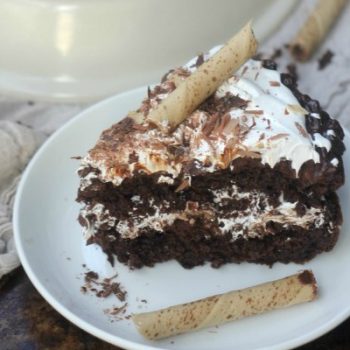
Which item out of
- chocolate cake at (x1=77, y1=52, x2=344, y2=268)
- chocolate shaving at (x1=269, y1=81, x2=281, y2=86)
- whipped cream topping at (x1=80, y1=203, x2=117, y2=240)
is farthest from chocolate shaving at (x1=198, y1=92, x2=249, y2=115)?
whipped cream topping at (x1=80, y1=203, x2=117, y2=240)

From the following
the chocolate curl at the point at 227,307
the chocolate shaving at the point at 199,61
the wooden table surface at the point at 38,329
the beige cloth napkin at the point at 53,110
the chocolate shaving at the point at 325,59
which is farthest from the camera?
the chocolate shaving at the point at 325,59

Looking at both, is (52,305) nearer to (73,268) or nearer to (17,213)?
(73,268)

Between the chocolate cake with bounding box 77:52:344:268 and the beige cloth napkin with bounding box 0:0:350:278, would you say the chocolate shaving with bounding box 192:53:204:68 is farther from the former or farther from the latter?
the beige cloth napkin with bounding box 0:0:350:278

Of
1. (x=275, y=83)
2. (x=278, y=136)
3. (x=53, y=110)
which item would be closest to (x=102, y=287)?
(x=278, y=136)

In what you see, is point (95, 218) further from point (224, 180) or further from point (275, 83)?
point (275, 83)

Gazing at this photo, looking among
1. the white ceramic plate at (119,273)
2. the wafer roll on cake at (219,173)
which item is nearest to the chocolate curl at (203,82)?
the wafer roll on cake at (219,173)

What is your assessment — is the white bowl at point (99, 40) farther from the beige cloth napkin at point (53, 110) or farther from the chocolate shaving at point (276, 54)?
the chocolate shaving at point (276, 54)
